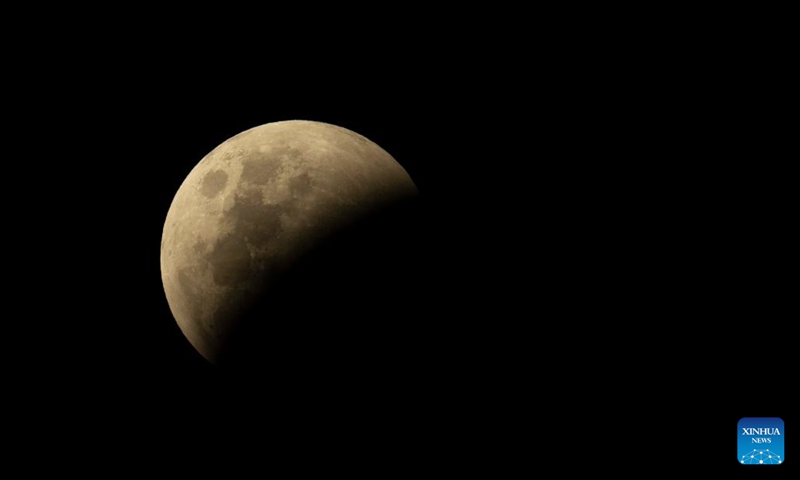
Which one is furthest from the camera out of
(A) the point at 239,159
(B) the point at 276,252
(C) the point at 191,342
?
(C) the point at 191,342

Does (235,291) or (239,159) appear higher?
(239,159)

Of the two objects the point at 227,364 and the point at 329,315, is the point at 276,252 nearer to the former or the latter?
the point at 329,315

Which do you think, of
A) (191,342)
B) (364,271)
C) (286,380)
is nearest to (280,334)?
(286,380)

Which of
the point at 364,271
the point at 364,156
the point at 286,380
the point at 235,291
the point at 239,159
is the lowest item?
the point at 286,380

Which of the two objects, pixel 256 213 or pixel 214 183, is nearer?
pixel 256 213

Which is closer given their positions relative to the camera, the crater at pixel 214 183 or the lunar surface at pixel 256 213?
the lunar surface at pixel 256 213
